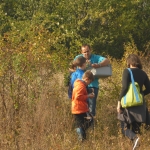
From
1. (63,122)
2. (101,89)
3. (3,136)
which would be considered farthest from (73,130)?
(101,89)

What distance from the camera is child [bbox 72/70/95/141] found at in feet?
20.5

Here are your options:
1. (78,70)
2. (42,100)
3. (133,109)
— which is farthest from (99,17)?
(133,109)

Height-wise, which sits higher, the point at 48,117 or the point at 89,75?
the point at 89,75

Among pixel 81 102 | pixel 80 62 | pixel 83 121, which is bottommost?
pixel 83 121

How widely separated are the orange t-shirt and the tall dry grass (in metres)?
0.41

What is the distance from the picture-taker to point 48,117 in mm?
7078

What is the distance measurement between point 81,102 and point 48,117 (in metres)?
1.01

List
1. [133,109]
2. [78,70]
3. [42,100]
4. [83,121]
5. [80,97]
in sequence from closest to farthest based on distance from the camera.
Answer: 1. [133,109]
2. [80,97]
3. [83,121]
4. [78,70]
5. [42,100]

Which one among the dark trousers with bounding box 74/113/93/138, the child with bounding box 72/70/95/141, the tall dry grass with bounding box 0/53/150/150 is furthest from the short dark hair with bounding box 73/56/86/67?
the tall dry grass with bounding box 0/53/150/150

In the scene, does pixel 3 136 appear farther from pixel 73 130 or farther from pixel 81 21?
pixel 81 21

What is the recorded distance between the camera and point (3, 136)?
627cm

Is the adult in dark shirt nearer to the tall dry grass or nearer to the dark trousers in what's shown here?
the tall dry grass

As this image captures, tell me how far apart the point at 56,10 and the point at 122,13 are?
6691mm

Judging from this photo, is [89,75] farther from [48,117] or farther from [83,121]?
[48,117]
